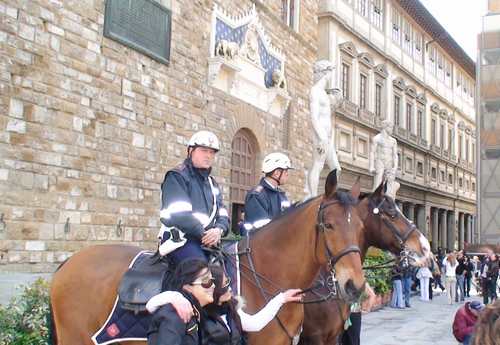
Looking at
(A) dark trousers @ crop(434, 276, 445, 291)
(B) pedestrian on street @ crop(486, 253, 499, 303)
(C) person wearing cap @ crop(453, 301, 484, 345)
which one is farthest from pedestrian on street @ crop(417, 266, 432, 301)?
(C) person wearing cap @ crop(453, 301, 484, 345)

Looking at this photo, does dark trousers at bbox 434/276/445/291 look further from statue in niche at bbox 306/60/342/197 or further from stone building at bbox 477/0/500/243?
statue in niche at bbox 306/60/342/197

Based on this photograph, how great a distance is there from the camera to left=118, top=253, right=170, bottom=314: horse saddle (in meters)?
4.04

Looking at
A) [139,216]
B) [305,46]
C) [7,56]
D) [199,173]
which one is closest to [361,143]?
[305,46]

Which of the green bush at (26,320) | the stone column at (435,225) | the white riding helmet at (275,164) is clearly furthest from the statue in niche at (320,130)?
the stone column at (435,225)

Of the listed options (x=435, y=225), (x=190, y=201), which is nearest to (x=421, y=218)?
(x=435, y=225)

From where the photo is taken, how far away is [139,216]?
11.6 metres

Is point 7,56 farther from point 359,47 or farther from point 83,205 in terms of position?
point 359,47

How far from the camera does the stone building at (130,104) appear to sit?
8.93m

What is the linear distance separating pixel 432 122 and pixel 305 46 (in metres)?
22.6

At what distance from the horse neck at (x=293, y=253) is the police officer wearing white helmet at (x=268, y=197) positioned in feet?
4.28

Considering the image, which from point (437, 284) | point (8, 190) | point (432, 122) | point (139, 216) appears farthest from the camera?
point (432, 122)

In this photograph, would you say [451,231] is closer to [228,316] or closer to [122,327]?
[122,327]

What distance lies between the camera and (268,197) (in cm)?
608

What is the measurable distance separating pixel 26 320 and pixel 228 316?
315 cm
